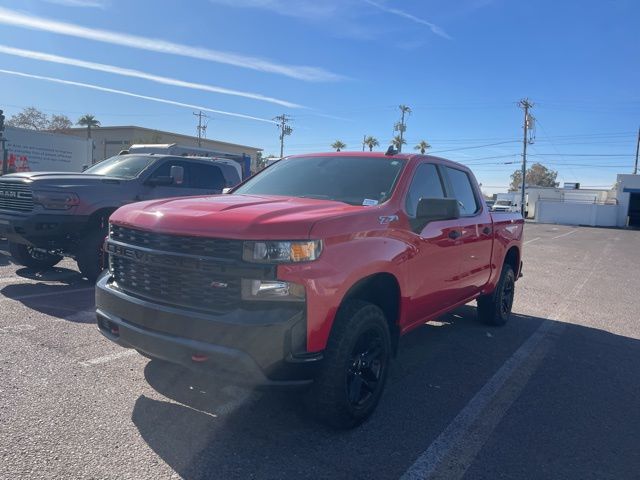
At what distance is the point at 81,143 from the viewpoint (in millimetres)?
24438

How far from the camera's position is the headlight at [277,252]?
10.2 feet

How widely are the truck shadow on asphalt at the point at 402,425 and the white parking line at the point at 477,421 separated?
0.21 feet

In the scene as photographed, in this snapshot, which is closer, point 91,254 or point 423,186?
point 423,186

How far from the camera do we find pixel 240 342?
2975 mm

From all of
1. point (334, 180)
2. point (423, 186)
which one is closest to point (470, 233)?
point (423, 186)

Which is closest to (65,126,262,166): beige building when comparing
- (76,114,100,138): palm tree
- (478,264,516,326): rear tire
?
(76,114,100,138): palm tree

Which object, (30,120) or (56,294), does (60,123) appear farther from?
(56,294)

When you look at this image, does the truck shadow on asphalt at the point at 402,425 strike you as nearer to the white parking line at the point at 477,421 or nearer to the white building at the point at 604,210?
the white parking line at the point at 477,421

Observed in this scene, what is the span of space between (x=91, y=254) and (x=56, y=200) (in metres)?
0.84

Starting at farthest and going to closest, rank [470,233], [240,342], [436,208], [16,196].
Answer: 1. [16,196]
2. [470,233]
3. [436,208]
4. [240,342]

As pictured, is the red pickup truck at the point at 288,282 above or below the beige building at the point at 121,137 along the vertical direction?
below

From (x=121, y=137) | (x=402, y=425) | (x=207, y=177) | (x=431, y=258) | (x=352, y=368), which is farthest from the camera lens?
(x=121, y=137)

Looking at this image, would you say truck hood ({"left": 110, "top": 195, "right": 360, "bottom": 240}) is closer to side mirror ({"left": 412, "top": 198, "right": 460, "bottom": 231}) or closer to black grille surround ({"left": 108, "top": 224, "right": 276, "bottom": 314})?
black grille surround ({"left": 108, "top": 224, "right": 276, "bottom": 314})

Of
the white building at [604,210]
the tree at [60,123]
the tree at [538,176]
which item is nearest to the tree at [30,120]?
the tree at [60,123]
